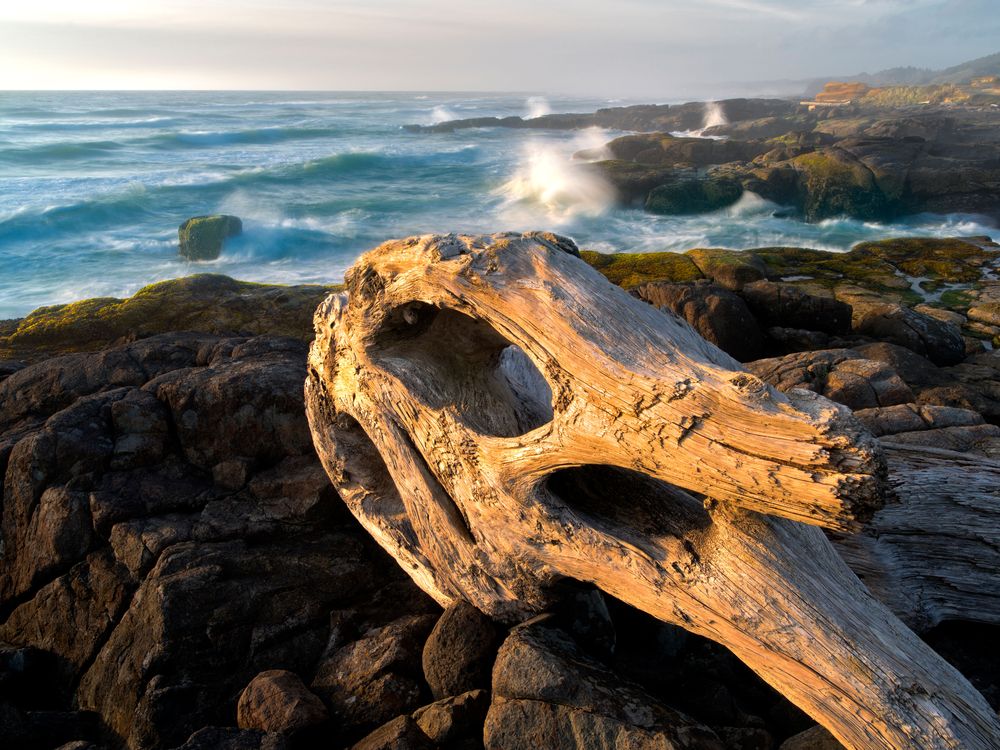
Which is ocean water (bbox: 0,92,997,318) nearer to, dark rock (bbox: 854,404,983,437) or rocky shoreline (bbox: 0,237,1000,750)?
rocky shoreline (bbox: 0,237,1000,750)

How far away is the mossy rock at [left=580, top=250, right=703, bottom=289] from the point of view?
1700 centimetres

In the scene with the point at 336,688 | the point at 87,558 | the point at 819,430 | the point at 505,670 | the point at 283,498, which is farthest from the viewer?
the point at 283,498

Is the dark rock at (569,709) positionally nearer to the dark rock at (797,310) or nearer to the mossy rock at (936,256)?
the dark rock at (797,310)

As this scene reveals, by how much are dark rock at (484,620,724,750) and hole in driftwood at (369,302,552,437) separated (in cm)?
155

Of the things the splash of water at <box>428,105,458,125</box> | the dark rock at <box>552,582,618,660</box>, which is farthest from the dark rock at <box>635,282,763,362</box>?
the splash of water at <box>428,105,458,125</box>

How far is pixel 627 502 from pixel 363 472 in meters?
2.26

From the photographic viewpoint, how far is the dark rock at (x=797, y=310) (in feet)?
41.0

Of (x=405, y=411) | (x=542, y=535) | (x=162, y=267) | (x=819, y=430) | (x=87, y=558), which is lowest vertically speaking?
(x=162, y=267)

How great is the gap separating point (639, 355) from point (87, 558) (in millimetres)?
4764

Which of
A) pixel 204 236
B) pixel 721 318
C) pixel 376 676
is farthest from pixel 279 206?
pixel 376 676

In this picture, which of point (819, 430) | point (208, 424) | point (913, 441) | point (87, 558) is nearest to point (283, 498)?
point (208, 424)

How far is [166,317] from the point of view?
40.8ft

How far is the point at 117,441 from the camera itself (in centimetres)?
604

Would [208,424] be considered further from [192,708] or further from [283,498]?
[192,708]
